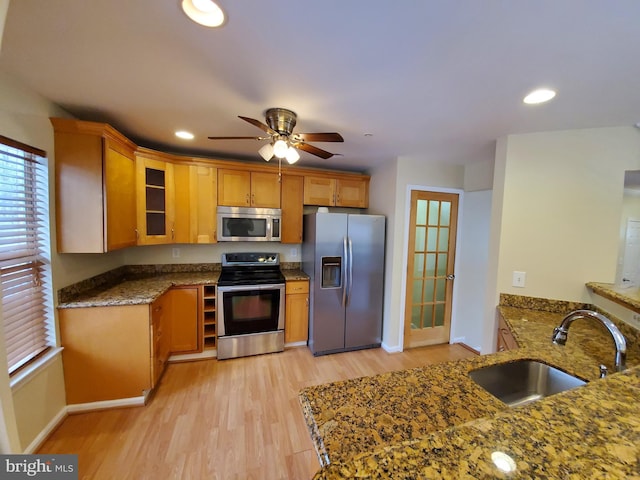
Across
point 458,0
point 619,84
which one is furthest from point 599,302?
point 458,0

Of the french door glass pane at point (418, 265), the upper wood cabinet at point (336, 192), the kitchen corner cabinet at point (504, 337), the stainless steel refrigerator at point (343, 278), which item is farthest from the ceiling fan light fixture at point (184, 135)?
the kitchen corner cabinet at point (504, 337)

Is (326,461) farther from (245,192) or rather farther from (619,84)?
(245,192)

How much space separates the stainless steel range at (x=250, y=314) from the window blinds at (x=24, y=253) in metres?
1.33

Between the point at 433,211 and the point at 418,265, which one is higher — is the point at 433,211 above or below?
above

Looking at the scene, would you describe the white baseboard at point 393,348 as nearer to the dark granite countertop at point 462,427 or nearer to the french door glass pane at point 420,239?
the french door glass pane at point 420,239

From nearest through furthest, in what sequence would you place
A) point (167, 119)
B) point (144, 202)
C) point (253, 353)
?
point (167, 119), point (144, 202), point (253, 353)

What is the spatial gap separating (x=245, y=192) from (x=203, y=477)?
8.42 feet

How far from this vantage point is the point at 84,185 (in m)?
1.87

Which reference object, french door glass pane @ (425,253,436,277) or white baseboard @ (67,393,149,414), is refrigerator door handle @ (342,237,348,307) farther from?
white baseboard @ (67,393,149,414)

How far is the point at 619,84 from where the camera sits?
132 centimetres

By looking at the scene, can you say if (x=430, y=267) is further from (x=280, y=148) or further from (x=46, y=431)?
(x=46, y=431)

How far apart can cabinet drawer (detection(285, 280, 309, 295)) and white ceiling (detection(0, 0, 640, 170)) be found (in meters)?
1.80

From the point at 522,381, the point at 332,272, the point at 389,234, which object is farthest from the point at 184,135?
the point at 522,381

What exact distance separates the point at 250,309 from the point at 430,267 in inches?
92.8
